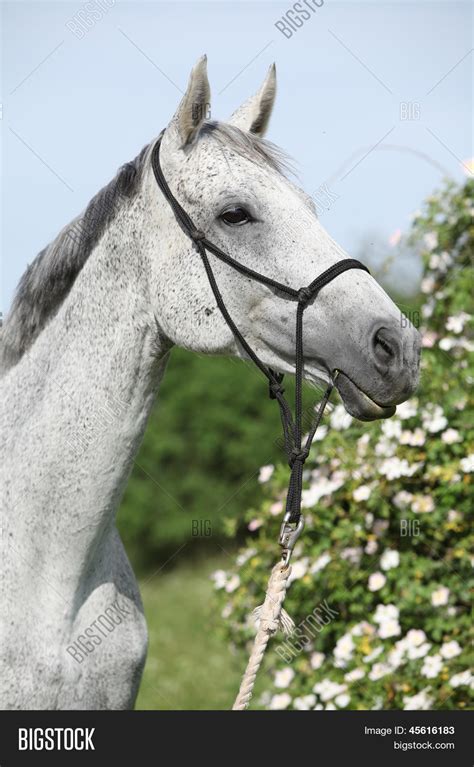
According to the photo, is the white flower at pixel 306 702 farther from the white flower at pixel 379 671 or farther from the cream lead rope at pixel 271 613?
the cream lead rope at pixel 271 613

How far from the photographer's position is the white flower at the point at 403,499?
158 inches

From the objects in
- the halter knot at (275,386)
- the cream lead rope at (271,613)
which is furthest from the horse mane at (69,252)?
the cream lead rope at (271,613)

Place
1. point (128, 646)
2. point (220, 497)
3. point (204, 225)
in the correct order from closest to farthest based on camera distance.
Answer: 1. point (204, 225)
2. point (128, 646)
3. point (220, 497)

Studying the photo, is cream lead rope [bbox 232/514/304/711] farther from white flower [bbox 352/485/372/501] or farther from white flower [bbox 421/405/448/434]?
white flower [bbox 421/405/448/434]

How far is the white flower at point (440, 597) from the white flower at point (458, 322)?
48.8 inches

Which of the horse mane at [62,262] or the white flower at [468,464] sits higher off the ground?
the horse mane at [62,262]

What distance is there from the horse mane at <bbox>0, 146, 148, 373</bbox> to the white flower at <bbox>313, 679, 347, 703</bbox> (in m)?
2.24

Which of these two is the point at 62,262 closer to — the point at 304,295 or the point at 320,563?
the point at 304,295

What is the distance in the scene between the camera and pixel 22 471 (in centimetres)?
275

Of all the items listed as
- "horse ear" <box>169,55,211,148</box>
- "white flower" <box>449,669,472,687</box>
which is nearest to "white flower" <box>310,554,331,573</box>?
"white flower" <box>449,669,472,687</box>

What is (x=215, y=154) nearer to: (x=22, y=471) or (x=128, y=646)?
(x=22, y=471)
